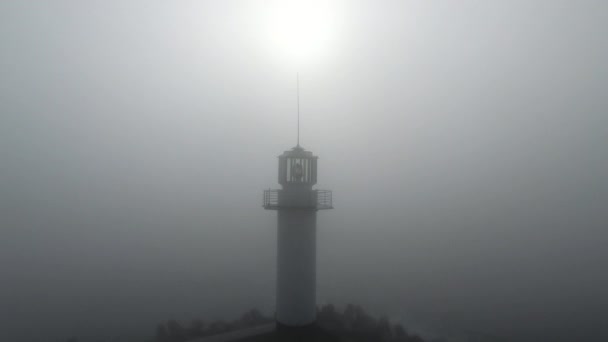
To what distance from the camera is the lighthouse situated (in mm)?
13742

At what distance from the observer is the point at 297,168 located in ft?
46.3

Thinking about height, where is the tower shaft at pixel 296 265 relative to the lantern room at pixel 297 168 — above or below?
below

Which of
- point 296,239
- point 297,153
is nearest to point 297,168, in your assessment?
point 297,153

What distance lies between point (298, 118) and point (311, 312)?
834 centimetres

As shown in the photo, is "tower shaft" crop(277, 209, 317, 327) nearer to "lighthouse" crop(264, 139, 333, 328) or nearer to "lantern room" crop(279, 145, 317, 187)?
"lighthouse" crop(264, 139, 333, 328)

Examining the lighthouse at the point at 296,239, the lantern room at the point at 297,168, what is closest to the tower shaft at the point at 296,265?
the lighthouse at the point at 296,239

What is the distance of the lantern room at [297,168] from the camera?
1408 centimetres

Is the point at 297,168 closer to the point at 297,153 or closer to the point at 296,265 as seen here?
the point at 297,153

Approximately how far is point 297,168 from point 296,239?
292 centimetres

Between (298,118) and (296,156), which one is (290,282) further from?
(298,118)

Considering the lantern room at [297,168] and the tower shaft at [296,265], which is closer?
the tower shaft at [296,265]

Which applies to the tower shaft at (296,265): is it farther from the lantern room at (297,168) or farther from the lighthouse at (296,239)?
the lantern room at (297,168)

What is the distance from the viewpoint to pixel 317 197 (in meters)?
14.1

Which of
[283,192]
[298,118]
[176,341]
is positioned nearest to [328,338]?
[283,192]
